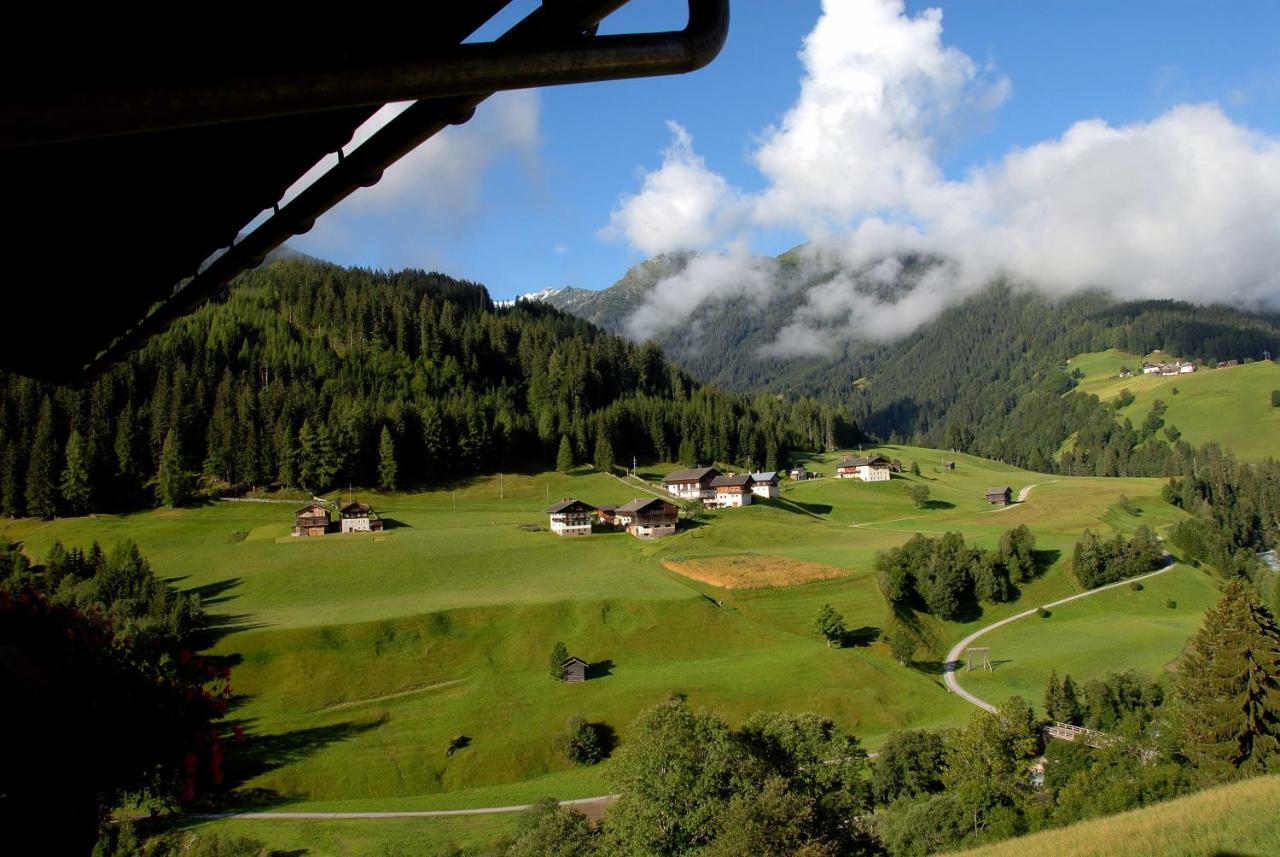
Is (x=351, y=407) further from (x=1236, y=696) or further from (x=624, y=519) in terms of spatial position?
(x=1236, y=696)

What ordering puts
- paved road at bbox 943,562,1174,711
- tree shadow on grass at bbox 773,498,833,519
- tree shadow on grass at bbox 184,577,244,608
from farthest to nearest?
1. tree shadow on grass at bbox 773,498,833,519
2. tree shadow on grass at bbox 184,577,244,608
3. paved road at bbox 943,562,1174,711

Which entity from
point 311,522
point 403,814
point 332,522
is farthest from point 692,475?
point 403,814

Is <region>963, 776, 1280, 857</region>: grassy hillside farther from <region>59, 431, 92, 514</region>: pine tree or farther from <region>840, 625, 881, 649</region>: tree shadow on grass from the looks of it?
<region>59, 431, 92, 514</region>: pine tree

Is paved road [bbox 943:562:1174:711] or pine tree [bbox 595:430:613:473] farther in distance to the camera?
pine tree [bbox 595:430:613:473]

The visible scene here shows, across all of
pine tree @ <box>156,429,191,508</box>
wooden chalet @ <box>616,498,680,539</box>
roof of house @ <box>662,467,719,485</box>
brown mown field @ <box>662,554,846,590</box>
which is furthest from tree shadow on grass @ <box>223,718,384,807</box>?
roof of house @ <box>662,467,719,485</box>

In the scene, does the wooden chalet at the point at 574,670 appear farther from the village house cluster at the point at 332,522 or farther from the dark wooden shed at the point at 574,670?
the village house cluster at the point at 332,522

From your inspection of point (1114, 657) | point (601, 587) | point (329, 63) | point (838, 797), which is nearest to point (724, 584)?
point (601, 587)

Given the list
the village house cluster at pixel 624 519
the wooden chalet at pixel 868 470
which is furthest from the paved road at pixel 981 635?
the wooden chalet at pixel 868 470
